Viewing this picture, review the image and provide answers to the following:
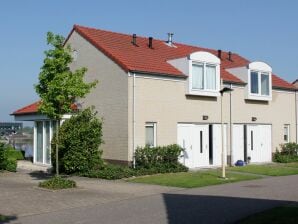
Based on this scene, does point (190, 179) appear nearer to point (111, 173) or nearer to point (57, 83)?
point (111, 173)

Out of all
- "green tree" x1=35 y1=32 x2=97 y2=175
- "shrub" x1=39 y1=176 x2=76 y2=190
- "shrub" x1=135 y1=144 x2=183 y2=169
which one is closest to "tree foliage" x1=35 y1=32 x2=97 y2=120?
"green tree" x1=35 y1=32 x2=97 y2=175

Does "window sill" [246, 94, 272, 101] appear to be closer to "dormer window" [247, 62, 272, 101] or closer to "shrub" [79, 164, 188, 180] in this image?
"dormer window" [247, 62, 272, 101]

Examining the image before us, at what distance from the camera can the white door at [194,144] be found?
24286mm

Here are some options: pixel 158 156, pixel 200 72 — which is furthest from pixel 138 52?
pixel 158 156

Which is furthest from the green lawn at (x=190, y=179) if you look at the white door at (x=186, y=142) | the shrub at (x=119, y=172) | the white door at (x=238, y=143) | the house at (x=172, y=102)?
the white door at (x=238, y=143)

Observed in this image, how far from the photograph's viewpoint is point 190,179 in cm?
1934

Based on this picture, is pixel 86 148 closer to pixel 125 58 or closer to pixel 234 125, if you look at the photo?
pixel 125 58

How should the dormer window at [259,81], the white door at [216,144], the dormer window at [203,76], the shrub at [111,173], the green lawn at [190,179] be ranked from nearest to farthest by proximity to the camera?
the green lawn at [190,179] → the shrub at [111,173] → the dormer window at [203,76] → the white door at [216,144] → the dormer window at [259,81]

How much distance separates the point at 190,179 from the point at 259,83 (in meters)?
11.2

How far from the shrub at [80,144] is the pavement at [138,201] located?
199cm

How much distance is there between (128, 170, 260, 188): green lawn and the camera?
59.7 feet

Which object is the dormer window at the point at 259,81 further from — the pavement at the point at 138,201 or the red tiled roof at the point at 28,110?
the red tiled roof at the point at 28,110

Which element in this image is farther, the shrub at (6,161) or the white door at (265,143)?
the white door at (265,143)

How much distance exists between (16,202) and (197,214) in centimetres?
547
